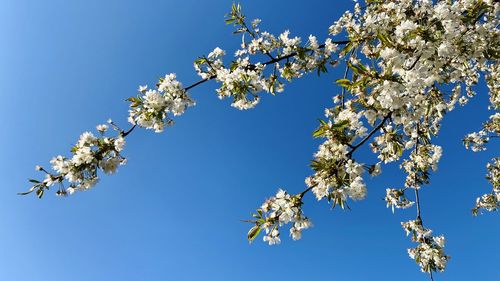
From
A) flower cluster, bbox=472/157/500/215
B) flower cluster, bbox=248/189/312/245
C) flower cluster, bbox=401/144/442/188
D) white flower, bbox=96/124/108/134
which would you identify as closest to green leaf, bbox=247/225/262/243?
flower cluster, bbox=248/189/312/245

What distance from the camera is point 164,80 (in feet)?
17.5

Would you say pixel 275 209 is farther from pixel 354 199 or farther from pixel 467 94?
pixel 467 94

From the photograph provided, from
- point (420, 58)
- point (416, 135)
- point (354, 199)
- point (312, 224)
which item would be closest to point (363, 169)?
point (354, 199)

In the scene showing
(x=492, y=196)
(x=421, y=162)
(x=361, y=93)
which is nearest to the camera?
(x=361, y=93)

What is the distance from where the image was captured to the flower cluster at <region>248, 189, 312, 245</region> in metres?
4.25

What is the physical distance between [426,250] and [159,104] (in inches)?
230

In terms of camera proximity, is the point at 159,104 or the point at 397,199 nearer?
the point at 159,104

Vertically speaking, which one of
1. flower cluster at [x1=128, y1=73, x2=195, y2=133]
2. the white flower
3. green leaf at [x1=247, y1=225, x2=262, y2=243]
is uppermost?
flower cluster at [x1=128, y1=73, x2=195, y2=133]

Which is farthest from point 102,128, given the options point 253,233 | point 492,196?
point 492,196

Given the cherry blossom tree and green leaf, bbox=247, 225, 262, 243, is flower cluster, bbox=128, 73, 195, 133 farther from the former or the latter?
green leaf, bbox=247, 225, 262, 243

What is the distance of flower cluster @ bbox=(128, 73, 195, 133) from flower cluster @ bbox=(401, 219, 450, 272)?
5520 mm

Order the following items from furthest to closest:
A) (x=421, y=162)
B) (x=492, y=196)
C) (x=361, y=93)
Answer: (x=492, y=196) < (x=421, y=162) < (x=361, y=93)

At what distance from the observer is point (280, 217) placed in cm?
426

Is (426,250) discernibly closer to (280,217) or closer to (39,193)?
(280,217)
